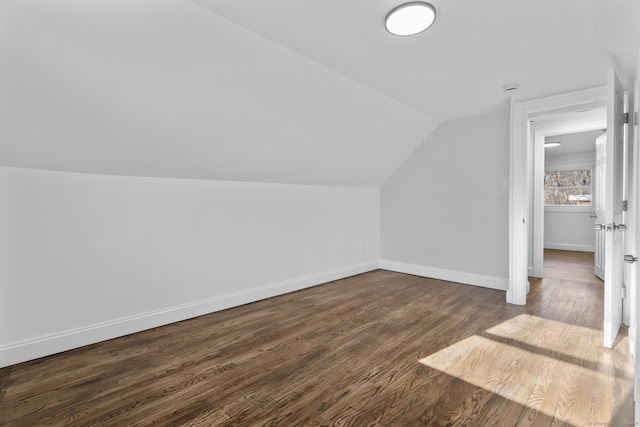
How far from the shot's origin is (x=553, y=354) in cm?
219

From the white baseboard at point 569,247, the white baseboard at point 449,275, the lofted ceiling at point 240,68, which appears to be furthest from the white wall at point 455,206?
the white baseboard at point 569,247

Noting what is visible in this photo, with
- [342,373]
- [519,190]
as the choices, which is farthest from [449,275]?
[342,373]

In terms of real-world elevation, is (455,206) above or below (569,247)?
above

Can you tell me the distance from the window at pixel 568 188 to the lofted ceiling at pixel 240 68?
5215mm

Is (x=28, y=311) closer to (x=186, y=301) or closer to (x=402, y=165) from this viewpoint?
(x=186, y=301)

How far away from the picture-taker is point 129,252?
8.34 feet

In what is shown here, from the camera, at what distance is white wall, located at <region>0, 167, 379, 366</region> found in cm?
211

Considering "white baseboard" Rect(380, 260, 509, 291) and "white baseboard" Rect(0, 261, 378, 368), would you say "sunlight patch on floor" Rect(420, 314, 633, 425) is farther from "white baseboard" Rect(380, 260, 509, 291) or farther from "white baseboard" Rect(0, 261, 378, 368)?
"white baseboard" Rect(0, 261, 378, 368)

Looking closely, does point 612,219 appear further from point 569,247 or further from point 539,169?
point 569,247

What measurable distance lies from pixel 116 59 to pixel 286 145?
1611mm

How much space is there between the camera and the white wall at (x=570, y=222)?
665 cm

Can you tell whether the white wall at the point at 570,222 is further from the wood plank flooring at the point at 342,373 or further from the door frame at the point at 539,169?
the wood plank flooring at the point at 342,373

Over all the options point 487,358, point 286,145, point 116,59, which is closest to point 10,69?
point 116,59

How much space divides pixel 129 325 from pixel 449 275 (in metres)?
3.66
